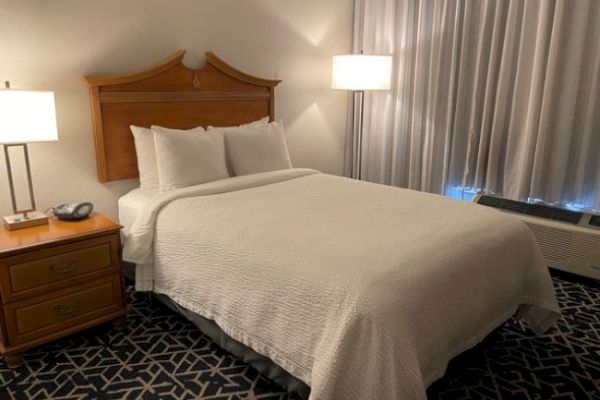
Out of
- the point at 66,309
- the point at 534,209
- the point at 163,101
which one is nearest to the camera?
the point at 66,309

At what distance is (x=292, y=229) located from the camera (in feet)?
6.49

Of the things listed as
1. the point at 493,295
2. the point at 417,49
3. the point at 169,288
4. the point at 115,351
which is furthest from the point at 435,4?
A: the point at 115,351

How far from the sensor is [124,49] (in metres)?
2.76

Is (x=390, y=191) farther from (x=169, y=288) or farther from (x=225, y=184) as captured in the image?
(x=169, y=288)

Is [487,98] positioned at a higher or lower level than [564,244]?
higher

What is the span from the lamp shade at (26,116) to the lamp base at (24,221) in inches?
16.4

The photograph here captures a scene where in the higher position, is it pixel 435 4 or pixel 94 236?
pixel 435 4

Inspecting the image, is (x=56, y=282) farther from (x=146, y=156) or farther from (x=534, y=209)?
(x=534, y=209)

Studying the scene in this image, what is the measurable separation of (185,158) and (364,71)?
1.75m

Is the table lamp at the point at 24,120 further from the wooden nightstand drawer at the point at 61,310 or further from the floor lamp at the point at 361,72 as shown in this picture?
the floor lamp at the point at 361,72

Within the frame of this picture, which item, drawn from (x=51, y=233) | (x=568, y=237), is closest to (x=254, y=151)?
(x=51, y=233)

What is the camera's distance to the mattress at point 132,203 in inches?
101

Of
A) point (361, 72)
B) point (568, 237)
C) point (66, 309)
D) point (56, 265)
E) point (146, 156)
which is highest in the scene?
point (361, 72)

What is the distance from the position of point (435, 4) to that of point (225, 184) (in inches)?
95.0
